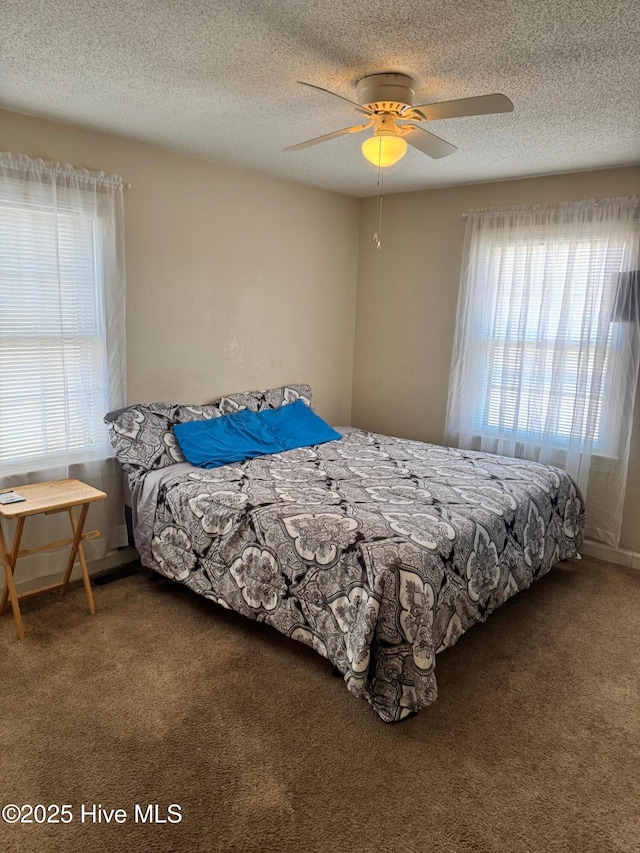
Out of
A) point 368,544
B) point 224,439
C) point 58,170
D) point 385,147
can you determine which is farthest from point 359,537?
point 58,170

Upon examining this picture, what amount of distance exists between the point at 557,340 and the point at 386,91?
2060 millimetres

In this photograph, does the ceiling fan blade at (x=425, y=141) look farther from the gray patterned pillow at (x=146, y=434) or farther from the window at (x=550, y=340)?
the gray patterned pillow at (x=146, y=434)

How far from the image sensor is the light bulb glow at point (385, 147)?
229 centimetres

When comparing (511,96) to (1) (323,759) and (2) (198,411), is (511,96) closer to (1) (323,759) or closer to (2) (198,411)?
(2) (198,411)

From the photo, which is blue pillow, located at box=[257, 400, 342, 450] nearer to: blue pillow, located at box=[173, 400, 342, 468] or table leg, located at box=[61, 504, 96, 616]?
blue pillow, located at box=[173, 400, 342, 468]

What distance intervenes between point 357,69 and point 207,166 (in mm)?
1692

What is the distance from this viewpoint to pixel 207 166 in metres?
3.58

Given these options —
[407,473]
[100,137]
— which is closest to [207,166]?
[100,137]

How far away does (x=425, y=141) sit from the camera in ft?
7.79

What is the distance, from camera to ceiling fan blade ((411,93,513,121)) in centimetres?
191

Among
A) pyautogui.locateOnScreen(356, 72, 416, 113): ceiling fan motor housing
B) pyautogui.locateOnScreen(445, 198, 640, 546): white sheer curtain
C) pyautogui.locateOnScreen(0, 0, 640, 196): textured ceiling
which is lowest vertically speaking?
pyautogui.locateOnScreen(445, 198, 640, 546): white sheer curtain

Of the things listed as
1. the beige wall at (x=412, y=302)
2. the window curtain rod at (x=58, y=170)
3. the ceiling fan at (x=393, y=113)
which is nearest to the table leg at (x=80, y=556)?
the window curtain rod at (x=58, y=170)

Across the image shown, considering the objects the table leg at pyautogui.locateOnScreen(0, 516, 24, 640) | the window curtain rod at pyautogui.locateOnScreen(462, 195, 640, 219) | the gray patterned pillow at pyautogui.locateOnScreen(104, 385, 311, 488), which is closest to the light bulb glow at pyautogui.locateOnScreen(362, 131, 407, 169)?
the window curtain rod at pyautogui.locateOnScreen(462, 195, 640, 219)

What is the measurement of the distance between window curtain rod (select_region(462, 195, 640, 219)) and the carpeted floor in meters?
2.40
